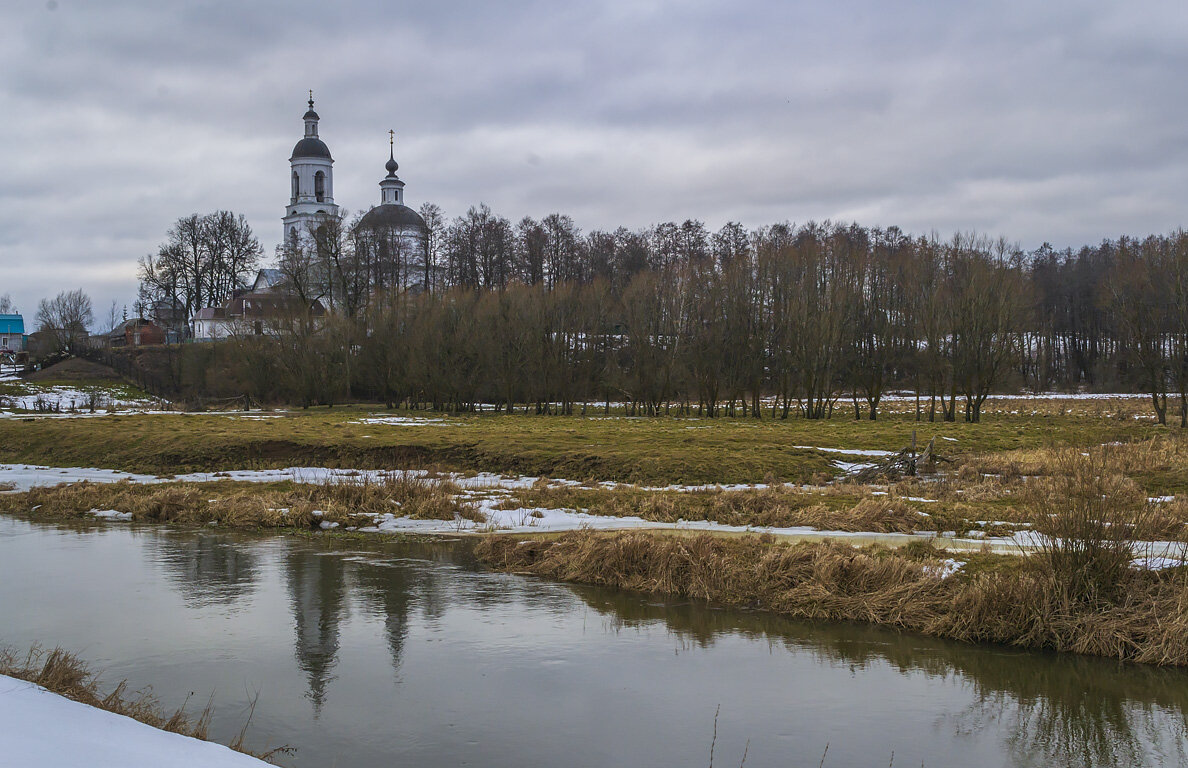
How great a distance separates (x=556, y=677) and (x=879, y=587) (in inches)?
208

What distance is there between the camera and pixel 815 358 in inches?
2124

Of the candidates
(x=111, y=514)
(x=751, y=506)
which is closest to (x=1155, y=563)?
(x=751, y=506)

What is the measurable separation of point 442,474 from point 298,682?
15.4m

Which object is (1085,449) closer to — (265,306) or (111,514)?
(111,514)

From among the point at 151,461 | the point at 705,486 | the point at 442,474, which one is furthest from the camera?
the point at 151,461

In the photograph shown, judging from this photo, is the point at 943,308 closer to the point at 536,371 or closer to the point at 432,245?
the point at 536,371

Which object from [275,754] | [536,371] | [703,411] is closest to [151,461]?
[275,754]

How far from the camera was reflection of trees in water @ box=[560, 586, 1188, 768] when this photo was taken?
8.88 m

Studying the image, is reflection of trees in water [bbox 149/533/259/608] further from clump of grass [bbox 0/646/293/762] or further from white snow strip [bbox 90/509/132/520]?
clump of grass [bbox 0/646/293/762]

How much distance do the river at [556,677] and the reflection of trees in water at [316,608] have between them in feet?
0.15

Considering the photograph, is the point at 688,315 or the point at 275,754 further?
the point at 688,315

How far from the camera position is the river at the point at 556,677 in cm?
878

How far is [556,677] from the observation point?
34.7 ft

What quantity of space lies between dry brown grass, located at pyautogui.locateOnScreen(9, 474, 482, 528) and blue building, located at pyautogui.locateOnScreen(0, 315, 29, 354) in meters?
116
